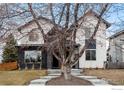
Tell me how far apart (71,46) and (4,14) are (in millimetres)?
882

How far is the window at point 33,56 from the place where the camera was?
295 inches

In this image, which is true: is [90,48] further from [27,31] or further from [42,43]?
[27,31]

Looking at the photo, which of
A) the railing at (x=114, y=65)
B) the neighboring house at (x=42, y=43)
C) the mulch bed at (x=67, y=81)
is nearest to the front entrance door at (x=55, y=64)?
the neighboring house at (x=42, y=43)

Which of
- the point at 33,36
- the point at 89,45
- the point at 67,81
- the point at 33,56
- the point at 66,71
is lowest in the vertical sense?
the point at 67,81

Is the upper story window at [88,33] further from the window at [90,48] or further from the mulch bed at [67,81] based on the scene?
the mulch bed at [67,81]

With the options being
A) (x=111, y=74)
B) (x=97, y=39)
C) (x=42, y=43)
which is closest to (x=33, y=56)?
(x=42, y=43)

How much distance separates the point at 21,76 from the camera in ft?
24.2

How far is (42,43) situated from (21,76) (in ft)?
1.48

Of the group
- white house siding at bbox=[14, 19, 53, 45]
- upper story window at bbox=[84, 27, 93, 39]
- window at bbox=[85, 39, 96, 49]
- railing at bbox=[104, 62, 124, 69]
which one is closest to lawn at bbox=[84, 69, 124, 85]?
railing at bbox=[104, 62, 124, 69]

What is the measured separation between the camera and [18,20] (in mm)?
7594

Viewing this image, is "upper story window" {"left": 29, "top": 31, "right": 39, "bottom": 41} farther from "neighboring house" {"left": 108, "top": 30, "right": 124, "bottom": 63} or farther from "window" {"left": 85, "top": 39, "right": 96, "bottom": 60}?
"neighboring house" {"left": 108, "top": 30, "right": 124, "bottom": 63}

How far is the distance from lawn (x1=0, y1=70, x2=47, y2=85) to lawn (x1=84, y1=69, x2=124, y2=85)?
21.4 inches

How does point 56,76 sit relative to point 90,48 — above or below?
below
